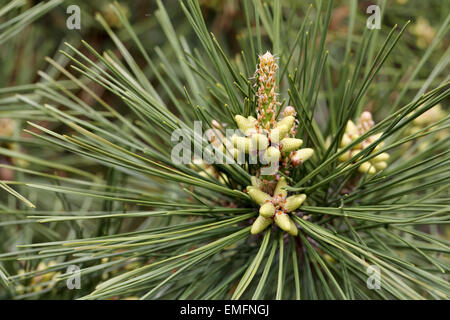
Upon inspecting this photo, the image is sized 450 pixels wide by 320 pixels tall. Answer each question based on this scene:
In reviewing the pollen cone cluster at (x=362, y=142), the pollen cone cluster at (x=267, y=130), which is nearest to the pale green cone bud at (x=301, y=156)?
the pollen cone cluster at (x=267, y=130)

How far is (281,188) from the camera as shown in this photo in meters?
0.54

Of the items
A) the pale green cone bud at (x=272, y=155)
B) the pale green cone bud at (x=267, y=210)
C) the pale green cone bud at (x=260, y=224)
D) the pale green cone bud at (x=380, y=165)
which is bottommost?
the pale green cone bud at (x=260, y=224)

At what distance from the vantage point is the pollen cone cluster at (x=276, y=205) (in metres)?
0.52

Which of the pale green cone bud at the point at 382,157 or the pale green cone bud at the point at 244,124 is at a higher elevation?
the pale green cone bud at the point at 244,124

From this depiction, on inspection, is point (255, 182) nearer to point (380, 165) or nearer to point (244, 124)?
point (244, 124)

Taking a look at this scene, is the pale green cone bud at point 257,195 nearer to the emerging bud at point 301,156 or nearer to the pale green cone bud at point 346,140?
the emerging bud at point 301,156

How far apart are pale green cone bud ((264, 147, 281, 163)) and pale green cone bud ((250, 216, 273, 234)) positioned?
8 centimetres

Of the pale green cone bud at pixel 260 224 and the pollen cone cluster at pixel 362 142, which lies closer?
the pale green cone bud at pixel 260 224

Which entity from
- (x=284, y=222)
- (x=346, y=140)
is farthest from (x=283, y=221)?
(x=346, y=140)

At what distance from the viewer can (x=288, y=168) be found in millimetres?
575

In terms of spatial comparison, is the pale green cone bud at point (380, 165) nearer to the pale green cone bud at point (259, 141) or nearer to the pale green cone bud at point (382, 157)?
the pale green cone bud at point (382, 157)

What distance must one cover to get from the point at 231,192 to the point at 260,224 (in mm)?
53

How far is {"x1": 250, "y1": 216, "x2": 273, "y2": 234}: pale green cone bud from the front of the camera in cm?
52
